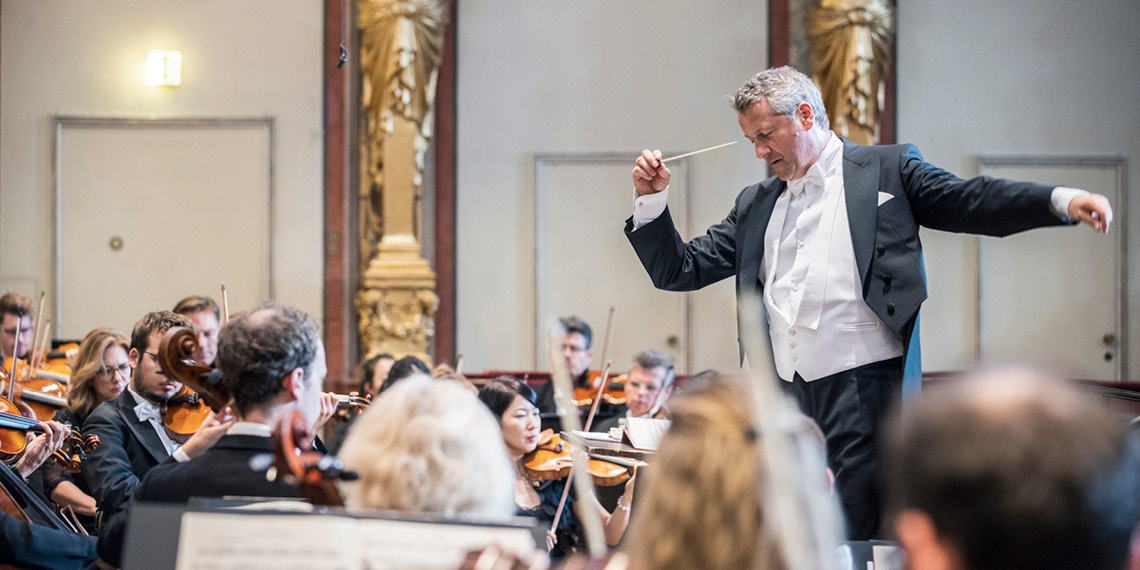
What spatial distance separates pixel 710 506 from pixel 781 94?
1.44m

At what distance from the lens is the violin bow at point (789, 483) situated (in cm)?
103

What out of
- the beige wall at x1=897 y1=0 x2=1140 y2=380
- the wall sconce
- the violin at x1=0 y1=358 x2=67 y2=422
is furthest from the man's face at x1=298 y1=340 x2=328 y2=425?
the beige wall at x1=897 y1=0 x2=1140 y2=380

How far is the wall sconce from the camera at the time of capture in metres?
5.96

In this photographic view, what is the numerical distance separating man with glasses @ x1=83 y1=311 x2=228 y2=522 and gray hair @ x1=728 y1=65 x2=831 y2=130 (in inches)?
59.4

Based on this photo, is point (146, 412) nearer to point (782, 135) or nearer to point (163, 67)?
point (782, 135)

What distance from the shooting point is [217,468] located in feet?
5.75

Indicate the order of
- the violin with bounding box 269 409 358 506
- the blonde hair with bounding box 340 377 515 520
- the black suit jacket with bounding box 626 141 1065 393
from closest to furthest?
the blonde hair with bounding box 340 377 515 520 → the violin with bounding box 269 409 358 506 → the black suit jacket with bounding box 626 141 1065 393

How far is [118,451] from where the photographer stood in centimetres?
262

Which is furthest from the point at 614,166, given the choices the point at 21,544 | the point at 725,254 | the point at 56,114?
the point at 21,544

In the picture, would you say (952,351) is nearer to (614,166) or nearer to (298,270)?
(614,166)

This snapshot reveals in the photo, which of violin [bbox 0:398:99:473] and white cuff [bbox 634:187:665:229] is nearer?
white cuff [bbox 634:187:665:229]

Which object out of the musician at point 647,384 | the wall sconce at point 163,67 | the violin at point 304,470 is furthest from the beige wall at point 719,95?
the violin at point 304,470

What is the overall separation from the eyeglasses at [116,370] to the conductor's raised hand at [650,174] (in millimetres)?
1982

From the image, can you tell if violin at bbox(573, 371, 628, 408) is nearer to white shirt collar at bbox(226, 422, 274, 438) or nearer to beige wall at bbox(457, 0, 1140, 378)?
beige wall at bbox(457, 0, 1140, 378)
